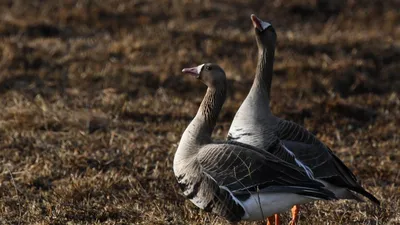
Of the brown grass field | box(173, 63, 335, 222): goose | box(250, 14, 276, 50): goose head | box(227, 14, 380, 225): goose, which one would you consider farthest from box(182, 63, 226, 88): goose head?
the brown grass field

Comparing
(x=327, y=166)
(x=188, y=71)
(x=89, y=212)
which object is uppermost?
(x=188, y=71)

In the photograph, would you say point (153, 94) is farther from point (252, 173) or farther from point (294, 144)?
point (252, 173)

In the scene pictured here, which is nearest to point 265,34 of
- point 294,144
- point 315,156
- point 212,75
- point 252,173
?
point 212,75

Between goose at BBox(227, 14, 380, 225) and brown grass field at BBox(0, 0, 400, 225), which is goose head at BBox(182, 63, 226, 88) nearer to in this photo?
goose at BBox(227, 14, 380, 225)

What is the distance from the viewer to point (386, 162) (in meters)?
8.66

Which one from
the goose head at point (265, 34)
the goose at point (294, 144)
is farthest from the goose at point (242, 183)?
the goose head at point (265, 34)

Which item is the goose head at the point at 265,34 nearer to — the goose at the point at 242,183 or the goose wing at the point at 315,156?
the goose wing at the point at 315,156

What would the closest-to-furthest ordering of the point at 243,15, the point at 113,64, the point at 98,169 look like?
the point at 98,169, the point at 113,64, the point at 243,15

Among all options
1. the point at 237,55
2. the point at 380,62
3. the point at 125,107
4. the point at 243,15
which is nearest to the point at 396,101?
the point at 380,62

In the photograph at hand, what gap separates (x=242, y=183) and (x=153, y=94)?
5665 millimetres

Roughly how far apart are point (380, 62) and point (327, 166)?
23.7 feet

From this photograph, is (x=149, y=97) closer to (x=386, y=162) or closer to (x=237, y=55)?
(x=237, y=55)

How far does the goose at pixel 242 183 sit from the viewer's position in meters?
5.53

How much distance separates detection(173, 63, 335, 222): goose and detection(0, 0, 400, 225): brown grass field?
2.21 ft
